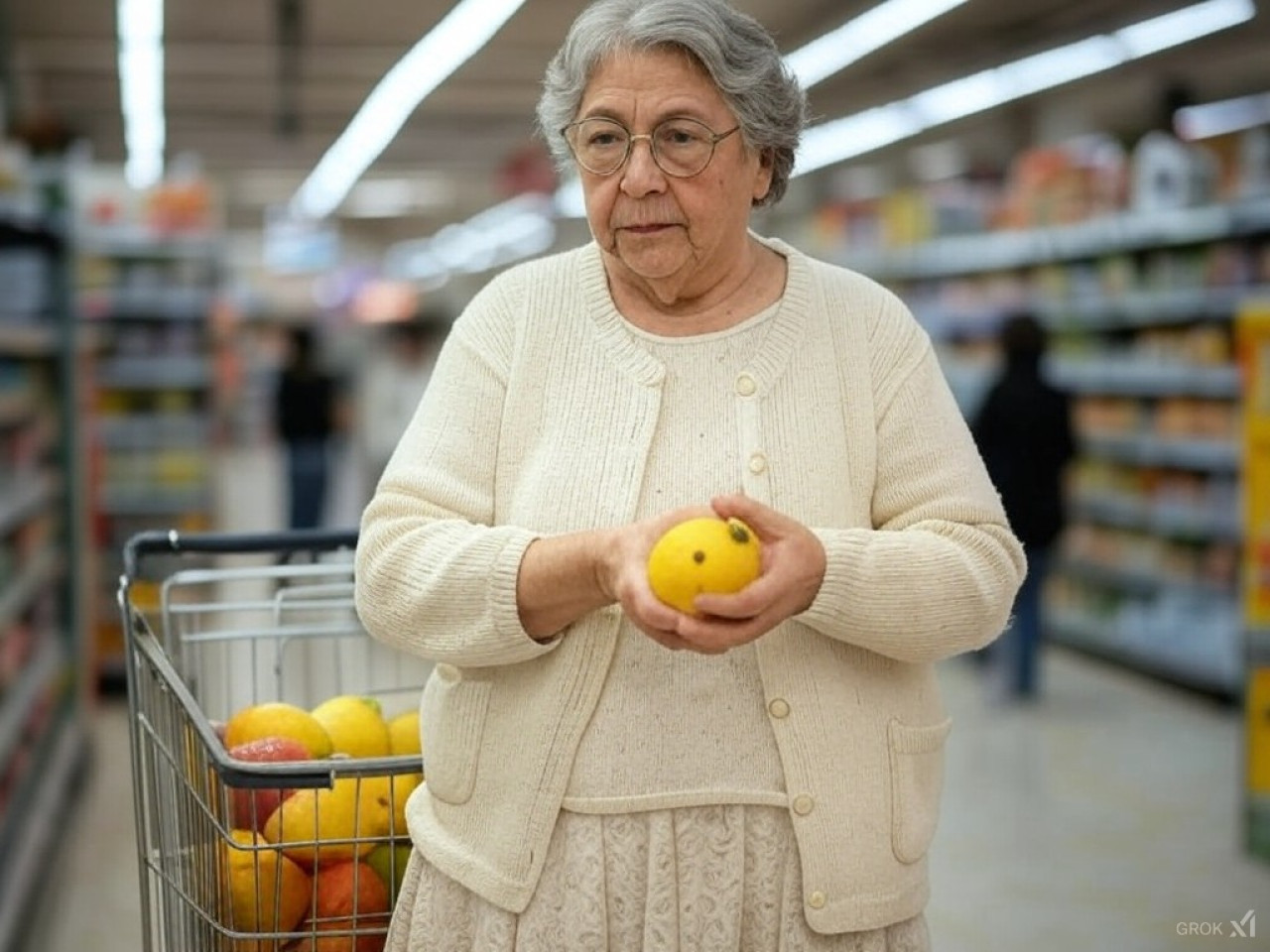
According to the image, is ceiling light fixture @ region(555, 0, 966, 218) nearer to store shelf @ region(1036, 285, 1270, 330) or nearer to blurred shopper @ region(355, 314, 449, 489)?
store shelf @ region(1036, 285, 1270, 330)

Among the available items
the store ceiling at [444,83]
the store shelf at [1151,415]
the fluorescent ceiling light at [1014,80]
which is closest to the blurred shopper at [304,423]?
the store ceiling at [444,83]

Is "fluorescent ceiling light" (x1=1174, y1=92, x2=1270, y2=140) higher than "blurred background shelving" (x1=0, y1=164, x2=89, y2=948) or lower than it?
higher

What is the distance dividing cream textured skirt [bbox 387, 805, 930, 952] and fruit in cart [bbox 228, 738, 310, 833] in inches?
17.2

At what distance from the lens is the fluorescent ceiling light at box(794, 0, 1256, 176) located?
29.3 ft

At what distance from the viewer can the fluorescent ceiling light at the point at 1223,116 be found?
12094 millimetres

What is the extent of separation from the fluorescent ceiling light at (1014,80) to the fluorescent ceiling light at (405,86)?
6.56 feet

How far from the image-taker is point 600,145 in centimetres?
161

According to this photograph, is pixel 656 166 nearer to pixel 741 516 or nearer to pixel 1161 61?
pixel 741 516

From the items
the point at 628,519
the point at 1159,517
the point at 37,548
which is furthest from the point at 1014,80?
the point at 628,519

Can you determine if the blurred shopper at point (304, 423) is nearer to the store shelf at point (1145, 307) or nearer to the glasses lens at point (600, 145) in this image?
the store shelf at point (1145, 307)

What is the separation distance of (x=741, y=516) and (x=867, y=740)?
1.10 feet

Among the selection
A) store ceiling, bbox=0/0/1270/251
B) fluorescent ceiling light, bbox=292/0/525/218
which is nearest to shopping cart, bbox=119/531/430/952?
store ceiling, bbox=0/0/1270/251

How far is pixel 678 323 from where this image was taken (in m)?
1.69

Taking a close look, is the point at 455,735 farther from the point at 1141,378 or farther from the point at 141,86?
the point at 141,86
